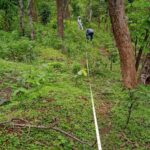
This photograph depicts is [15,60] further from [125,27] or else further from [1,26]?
[1,26]

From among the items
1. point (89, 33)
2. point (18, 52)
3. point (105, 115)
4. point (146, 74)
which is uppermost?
point (89, 33)

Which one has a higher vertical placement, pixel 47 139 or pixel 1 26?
pixel 1 26

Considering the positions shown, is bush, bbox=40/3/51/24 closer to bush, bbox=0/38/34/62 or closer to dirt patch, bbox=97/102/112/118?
bush, bbox=0/38/34/62

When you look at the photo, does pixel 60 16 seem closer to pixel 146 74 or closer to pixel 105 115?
pixel 146 74

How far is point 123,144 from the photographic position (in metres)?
5.11

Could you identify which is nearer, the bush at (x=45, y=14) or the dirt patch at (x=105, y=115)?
the dirt patch at (x=105, y=115)

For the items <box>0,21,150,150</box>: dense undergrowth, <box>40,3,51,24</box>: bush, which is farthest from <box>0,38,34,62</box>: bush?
<box>40,3,51,24</box>: bush

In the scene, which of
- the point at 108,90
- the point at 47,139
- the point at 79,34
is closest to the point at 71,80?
the point at 108,90

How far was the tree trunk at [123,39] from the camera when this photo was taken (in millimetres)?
7223

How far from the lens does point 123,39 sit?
→ 7.46m

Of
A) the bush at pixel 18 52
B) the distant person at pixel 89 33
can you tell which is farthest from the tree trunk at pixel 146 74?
the distant person at pixel 89 33

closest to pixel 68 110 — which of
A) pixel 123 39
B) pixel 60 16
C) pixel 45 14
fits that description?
pixel 123 39

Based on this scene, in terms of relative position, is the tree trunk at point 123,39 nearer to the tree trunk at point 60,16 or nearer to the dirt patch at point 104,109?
the dirt patch at point 104,109

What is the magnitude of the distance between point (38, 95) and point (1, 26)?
10.9 m
